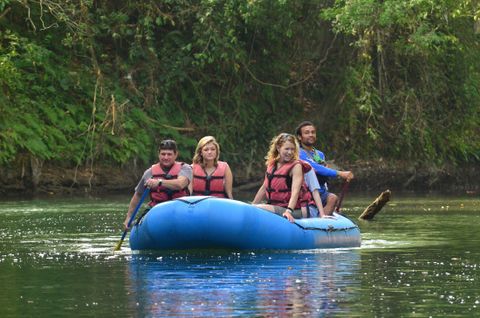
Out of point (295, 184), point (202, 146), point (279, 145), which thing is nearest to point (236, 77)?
point (202, 146)

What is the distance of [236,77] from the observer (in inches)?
1221

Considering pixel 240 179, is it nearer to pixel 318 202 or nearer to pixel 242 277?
pixel 318 202

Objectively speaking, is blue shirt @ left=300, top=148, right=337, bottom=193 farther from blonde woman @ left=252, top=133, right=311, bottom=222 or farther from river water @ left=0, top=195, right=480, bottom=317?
river water @ left=0, top=195, right=480, bottom=317

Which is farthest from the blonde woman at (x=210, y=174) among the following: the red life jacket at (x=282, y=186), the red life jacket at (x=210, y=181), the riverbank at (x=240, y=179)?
the riverbank at (x=240, y=179)

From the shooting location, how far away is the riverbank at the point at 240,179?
2694 cm

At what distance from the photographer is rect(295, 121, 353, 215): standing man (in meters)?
15.6

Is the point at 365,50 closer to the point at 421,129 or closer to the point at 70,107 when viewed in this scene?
the point at 421,129

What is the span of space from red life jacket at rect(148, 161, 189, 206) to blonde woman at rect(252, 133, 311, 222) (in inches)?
34.5

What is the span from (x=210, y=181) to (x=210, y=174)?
73 millimetres

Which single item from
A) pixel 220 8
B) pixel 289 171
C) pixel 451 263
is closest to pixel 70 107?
pixel 220 8

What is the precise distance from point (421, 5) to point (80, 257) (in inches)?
589

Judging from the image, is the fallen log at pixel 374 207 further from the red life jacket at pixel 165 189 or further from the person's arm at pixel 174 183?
the person's arm at pixel 174 183

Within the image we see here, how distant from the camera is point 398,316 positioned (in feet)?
30.4

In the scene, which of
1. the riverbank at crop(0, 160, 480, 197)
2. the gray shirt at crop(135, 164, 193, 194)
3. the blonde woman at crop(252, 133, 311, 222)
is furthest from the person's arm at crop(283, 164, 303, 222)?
the riverbank at crop(0, 160, 480, 197)
